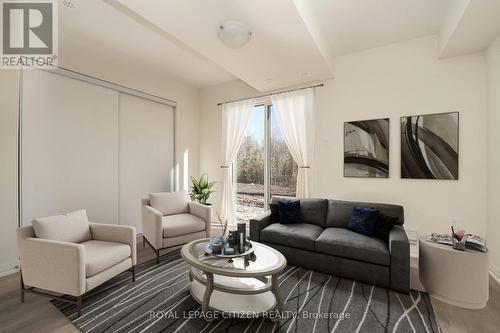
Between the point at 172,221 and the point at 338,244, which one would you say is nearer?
the point at 338,244

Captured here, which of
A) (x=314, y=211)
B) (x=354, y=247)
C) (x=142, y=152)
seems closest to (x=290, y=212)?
(x=314, y=211)

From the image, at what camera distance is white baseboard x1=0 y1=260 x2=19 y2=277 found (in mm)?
2570

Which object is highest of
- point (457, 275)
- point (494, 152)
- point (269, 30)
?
point (269, 30)

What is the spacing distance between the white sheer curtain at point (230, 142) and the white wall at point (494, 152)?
11.3ft

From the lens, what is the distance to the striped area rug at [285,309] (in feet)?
5.80

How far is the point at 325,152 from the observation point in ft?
12.4

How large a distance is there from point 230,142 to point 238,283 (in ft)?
10.2

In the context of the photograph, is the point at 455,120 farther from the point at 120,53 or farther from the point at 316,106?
the point at 120,53

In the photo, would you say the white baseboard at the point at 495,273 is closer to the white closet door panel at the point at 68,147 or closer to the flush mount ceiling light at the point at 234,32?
the flush mount ceiling light at the point at 234,32

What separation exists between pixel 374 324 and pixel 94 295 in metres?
2.53

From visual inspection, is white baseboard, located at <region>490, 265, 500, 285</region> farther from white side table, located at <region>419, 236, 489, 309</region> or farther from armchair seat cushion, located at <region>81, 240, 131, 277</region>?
armchair seat cushion, located at <region>81, 240, 131, 277</region>

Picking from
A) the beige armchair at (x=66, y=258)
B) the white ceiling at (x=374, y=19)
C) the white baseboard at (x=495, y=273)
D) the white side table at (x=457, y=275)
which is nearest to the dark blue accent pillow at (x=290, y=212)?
the white side table at (x=457, y=275)

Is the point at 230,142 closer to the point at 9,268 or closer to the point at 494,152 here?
the point at 9,268

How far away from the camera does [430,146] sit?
3014 mm
